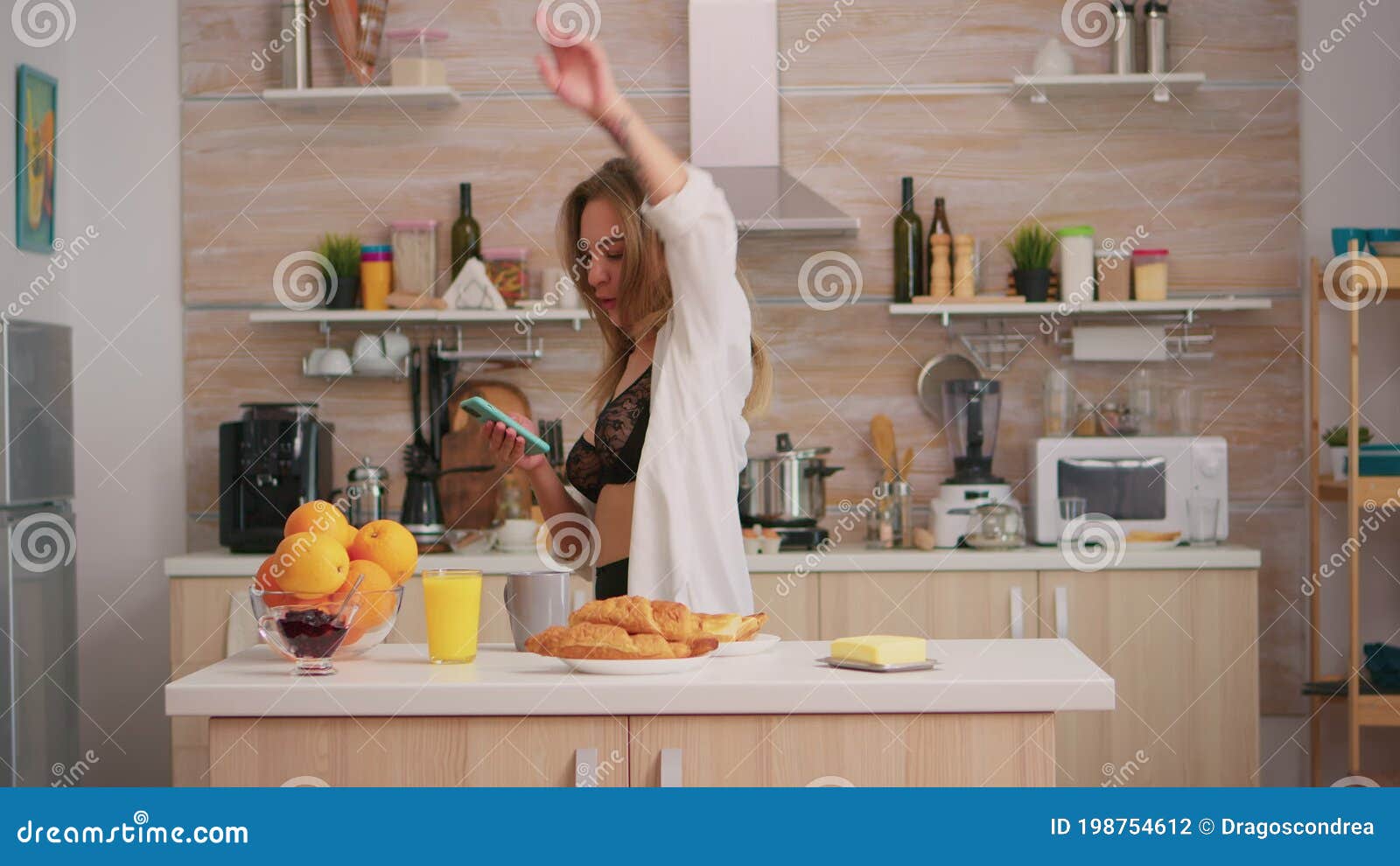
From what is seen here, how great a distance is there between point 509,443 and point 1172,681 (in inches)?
82.9

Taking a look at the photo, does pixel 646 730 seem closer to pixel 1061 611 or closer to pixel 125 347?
pixel 1061 611

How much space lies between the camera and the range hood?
356 centimetres

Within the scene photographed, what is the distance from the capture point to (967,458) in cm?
352

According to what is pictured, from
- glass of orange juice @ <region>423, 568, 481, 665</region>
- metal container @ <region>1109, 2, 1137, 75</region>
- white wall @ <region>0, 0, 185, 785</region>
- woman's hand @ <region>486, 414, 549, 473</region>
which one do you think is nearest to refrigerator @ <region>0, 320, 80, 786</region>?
white wall @ <region>0, 0, 185, 785</region>

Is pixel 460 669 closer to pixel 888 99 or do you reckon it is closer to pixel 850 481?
pixel 850 481

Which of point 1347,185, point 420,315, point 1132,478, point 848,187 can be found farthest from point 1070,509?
point 420,315

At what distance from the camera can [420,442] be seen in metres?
3.74

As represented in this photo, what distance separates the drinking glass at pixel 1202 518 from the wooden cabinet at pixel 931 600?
0.44 meters

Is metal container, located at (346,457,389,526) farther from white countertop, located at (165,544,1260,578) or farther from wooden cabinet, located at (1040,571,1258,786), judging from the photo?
wooden cabinet, located at (1040,571,1258,786)

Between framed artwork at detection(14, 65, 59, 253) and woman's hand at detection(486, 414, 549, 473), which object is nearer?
woman's hand at detection(486, 414, 549, 473)

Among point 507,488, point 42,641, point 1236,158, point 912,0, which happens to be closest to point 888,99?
point 912,0

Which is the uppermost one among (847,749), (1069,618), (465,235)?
(465,235)

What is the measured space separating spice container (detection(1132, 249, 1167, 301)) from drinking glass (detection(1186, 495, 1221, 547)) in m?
0.55

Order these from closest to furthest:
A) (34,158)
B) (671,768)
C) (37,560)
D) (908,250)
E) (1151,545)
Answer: (671,768) → (37,560) → (1151,545) → (34,158) → (908,250)
